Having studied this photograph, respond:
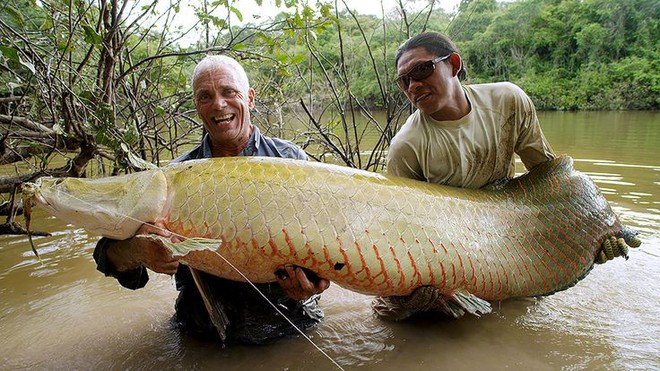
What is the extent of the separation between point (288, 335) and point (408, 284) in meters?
0.94

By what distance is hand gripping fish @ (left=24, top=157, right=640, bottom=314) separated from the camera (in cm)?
184

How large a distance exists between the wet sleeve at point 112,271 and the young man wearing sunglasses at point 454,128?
1.45 meters

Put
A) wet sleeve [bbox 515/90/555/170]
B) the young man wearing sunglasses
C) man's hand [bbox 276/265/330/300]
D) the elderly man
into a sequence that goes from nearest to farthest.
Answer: man's hand [bbox 276/265/330/300]
the elderly man
the young man wearing sunglasses
wet sleeve [bbox 515/90/555/170]

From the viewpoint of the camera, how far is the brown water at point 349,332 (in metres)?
2.28

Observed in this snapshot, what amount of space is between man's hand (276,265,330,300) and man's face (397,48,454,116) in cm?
129

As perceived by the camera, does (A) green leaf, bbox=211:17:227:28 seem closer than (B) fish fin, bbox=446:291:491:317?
No

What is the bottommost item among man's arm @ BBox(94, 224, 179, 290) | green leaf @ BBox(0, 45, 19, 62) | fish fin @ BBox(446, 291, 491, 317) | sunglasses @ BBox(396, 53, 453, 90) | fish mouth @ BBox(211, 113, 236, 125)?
fish fin @ BBox(446, 291, 491, 317)

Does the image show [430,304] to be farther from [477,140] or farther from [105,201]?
[105,201]

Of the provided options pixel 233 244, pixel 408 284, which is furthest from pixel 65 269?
pixel 408 284

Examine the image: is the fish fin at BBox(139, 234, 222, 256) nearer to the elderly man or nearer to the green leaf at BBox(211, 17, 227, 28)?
the elderly man

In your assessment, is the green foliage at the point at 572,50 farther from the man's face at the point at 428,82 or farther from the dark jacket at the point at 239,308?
the dark jacket at the point at 239,308

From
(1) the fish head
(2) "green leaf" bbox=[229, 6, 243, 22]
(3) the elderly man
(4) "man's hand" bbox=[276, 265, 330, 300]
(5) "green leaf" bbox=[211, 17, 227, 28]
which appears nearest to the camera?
(1) the fish head

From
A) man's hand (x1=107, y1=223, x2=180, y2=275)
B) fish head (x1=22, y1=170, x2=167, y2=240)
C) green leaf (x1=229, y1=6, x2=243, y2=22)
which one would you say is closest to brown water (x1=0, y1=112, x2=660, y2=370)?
man's hand (x1=107, y1=223, x2=180, y2=275)

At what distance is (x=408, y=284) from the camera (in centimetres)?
200
